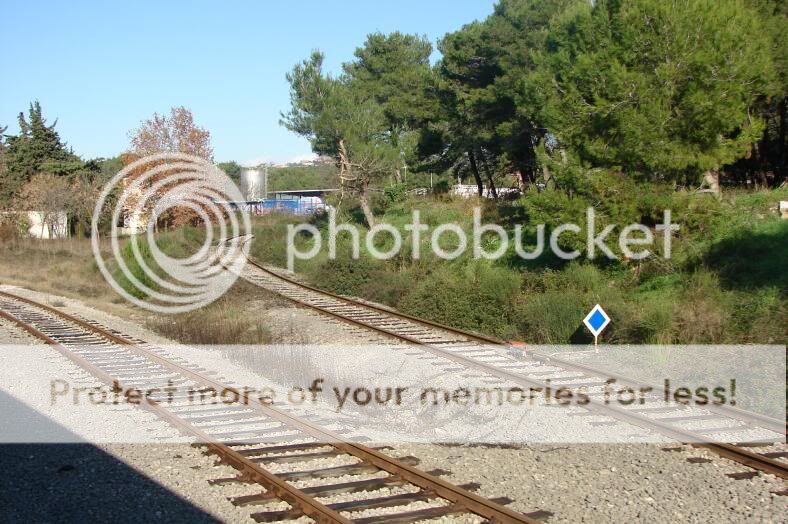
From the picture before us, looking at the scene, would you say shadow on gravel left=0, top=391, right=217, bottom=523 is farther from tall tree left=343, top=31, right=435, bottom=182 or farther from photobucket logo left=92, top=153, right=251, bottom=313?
tall tree left=343, top=31, right=435, bottom=182

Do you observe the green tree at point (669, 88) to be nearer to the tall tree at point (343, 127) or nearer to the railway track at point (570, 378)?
the railway track at point (570, 378)

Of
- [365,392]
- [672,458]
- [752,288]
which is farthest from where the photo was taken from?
[752,288]

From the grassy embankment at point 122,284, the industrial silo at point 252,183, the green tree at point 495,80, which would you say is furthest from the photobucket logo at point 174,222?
the industrial silo at point 252,183

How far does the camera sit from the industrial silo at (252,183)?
69925 mm

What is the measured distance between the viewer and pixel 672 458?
23.1 feet

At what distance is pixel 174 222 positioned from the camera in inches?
1743

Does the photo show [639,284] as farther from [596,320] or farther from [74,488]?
[74,488]

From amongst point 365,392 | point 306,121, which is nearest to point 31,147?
point 306,121

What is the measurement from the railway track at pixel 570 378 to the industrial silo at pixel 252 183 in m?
52.4

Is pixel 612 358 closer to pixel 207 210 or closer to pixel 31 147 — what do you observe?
pixel 207 210

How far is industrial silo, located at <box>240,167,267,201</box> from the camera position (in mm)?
69925

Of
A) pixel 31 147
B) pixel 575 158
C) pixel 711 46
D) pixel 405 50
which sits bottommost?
pixel 575 158

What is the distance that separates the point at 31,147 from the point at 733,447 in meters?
62.9

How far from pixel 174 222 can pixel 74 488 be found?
39.5 metres
